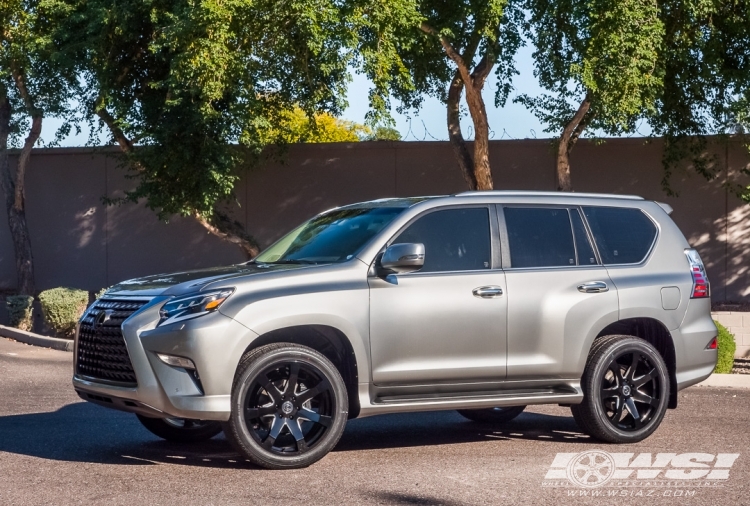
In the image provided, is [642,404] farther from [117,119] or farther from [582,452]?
[117,119]

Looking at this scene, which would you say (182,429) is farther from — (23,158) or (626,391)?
(23,158)

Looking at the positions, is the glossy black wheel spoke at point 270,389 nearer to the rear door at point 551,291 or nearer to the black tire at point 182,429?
the black tire at point 182,429

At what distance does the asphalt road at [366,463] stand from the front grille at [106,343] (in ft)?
2.13

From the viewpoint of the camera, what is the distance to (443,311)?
771cm

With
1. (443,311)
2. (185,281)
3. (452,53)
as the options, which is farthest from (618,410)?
(452,53)

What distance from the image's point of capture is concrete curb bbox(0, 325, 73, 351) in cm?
1683

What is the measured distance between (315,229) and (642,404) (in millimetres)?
3000

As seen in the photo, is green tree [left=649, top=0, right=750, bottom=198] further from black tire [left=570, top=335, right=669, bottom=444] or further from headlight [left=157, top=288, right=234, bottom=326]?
headlight [left=157, top=288, right=234, bottom=326]

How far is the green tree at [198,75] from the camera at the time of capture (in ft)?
50.4

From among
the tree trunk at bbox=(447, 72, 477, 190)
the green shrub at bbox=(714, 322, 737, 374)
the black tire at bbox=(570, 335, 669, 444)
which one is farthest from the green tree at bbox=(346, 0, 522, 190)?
the black tire at bbox=(570, 335, 669, 444)

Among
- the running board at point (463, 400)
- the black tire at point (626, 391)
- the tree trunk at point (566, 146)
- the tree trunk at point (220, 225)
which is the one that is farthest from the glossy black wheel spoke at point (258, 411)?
the tree trunk at point (220, 225)

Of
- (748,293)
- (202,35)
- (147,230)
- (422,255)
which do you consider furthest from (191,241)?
(422,255)

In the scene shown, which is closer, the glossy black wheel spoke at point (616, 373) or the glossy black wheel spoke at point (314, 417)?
the glossy black wheel spoke at point (314, 417)

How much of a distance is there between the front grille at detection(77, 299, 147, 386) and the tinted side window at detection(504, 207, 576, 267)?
9.59 ft
